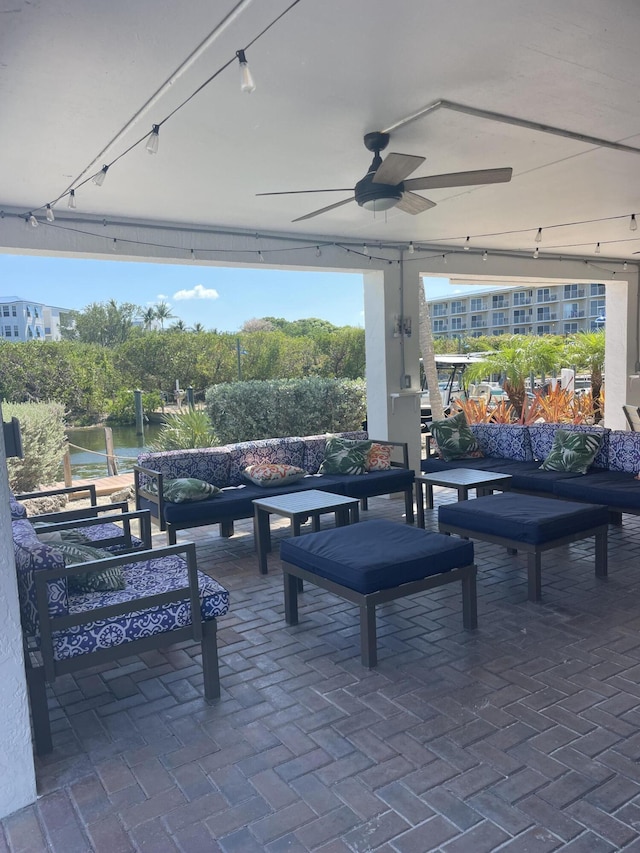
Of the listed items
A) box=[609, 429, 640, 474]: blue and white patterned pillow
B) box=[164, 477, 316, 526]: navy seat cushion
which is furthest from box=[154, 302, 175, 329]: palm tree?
box=[609, 429, 640, 474]: blue and white patterned pillow

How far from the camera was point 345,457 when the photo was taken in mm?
6266

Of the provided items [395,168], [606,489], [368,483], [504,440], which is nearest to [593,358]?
[504,440]

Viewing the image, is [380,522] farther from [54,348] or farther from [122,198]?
[54,348]

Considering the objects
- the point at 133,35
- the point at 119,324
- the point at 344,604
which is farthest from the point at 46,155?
the point at 119,324

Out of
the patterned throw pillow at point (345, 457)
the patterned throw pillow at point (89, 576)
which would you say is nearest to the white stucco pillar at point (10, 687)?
the patterned throw pillow at point (89, 576)

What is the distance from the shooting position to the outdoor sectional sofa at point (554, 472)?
5.16 m

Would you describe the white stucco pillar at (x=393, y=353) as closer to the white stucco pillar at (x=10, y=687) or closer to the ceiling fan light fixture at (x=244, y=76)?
the ceiling fan light fixture at (x=244, y=76)

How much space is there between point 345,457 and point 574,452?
2.19 metres

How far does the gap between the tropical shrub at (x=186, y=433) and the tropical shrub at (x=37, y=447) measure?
123cm

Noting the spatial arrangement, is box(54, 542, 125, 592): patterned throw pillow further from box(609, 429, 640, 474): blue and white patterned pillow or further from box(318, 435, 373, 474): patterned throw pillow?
box(609, 429, 640, 474): blue and white patterned pillow

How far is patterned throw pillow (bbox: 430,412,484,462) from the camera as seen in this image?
689cm

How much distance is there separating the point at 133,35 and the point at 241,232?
3.72 m

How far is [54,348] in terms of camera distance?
15.2m

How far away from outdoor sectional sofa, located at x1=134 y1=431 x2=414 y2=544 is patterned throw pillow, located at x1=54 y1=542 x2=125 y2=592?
196 cm
